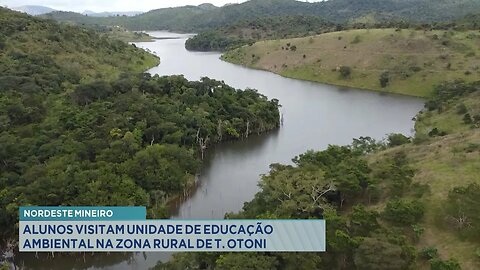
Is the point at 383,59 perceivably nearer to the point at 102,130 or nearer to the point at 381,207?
the point at 102,130

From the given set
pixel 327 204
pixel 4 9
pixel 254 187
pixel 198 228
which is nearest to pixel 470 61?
pixel 254 187

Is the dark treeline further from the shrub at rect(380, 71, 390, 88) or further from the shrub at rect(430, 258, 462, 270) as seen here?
the shrub at rect(430, 258, 462, 270)

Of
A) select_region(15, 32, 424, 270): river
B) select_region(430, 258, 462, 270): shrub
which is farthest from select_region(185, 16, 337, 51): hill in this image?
select_region(430, 258, 462, 270): shrub

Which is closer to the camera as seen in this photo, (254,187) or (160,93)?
(254,187)

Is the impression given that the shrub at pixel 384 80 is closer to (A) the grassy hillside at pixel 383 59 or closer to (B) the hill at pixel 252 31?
(A) the grassy hillside at pixel 383 59

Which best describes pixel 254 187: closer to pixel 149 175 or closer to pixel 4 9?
pixel 149 175

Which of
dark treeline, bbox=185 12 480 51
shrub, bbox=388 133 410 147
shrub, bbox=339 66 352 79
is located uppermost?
dark treeline, bbox=185 12 480 51

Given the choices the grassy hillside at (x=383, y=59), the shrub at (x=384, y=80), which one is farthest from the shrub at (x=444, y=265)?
the shrub at (x=384, y=80)

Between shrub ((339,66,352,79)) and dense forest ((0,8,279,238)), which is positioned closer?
dense forest ((0,8,279,238))

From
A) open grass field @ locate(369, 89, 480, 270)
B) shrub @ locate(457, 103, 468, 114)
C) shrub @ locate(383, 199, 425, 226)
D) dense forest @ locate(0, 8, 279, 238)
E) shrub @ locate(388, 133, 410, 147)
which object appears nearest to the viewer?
open grass field @ locate(369, 89, 480, 270)
